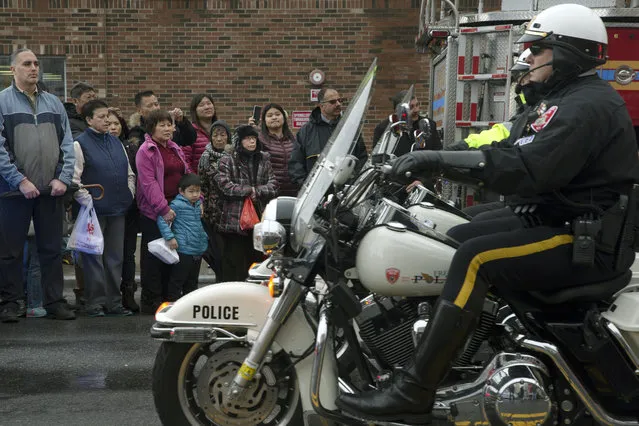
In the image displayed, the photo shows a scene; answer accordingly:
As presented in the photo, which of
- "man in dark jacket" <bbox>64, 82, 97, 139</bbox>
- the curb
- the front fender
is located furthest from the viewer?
the curb

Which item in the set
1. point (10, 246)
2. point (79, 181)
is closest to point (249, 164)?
point (79, 181)

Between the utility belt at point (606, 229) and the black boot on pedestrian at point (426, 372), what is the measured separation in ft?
1.66

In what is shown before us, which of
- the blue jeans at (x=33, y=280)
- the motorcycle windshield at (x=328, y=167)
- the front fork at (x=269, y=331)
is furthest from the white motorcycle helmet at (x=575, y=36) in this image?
the blue jeans at (x=33, y=280)

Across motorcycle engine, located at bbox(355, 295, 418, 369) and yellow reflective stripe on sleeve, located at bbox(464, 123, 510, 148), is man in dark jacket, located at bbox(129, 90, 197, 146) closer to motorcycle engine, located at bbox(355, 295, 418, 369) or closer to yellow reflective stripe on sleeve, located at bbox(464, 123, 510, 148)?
yellow reflective stripe on sleeve, located at bbox(464, 123, 510, 148)

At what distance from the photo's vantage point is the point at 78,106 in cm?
930

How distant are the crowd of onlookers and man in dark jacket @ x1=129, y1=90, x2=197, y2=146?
0.12 metres

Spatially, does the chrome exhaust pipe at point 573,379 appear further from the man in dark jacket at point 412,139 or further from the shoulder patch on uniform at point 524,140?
the man in dark jacket at point 412,139

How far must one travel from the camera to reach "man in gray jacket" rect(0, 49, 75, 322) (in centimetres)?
777

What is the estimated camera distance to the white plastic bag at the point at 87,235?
26.2ft

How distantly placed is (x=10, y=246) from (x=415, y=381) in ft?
16.5

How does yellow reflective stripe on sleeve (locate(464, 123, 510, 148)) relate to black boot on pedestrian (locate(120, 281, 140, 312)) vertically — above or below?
above

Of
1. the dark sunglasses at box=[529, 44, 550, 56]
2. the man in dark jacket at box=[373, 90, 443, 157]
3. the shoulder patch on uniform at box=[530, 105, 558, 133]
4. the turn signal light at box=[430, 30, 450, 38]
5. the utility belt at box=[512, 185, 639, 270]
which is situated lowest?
the utility belt at box=[512, 185, 639, 270]

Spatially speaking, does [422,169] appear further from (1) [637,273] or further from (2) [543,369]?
(1) [637,273]

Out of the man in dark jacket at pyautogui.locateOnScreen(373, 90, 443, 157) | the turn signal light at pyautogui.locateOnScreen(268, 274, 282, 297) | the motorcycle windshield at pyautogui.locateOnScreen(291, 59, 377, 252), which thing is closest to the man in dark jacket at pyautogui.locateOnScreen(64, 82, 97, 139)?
the man in dark jacket at pyautogui.locateOnScreen(373, 90, 443, 157)
